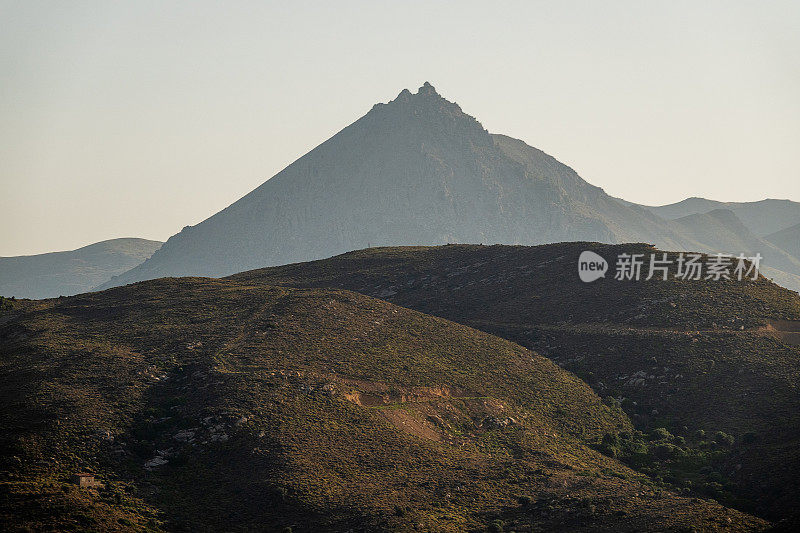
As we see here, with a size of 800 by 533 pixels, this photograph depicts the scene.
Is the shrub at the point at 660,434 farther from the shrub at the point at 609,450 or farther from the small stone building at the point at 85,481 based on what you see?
the small stone building at the point at 85,481

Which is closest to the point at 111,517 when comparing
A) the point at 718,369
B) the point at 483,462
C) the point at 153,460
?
the point at 153,460

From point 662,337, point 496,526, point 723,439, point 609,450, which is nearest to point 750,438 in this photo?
point 723,439

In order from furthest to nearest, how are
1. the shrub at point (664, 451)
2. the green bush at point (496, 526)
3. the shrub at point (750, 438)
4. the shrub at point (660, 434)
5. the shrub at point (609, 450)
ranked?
the shrub at point (660, 434) < the shrub at point (609, 450) < the shrub at point (664, 451) < the shrub at point (750, 438) < the green bush at point (496, 526)

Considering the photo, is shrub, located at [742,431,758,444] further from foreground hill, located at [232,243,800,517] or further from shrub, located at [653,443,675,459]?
shrub, located at [653,443,675,459]

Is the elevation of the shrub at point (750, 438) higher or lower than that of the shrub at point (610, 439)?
higher

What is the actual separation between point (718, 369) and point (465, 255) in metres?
72.7

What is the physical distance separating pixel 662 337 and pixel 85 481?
75.1m

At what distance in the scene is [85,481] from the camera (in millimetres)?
63969

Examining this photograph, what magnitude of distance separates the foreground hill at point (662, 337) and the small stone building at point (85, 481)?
5415cm

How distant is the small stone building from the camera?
63.6m

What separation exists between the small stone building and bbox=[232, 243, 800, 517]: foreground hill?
54.2 meters

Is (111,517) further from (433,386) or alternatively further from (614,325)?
(614,325)

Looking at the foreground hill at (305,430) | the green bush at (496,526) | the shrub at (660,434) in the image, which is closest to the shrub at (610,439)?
the foreground hill at (305,430)

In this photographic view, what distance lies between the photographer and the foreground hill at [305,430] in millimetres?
61906
